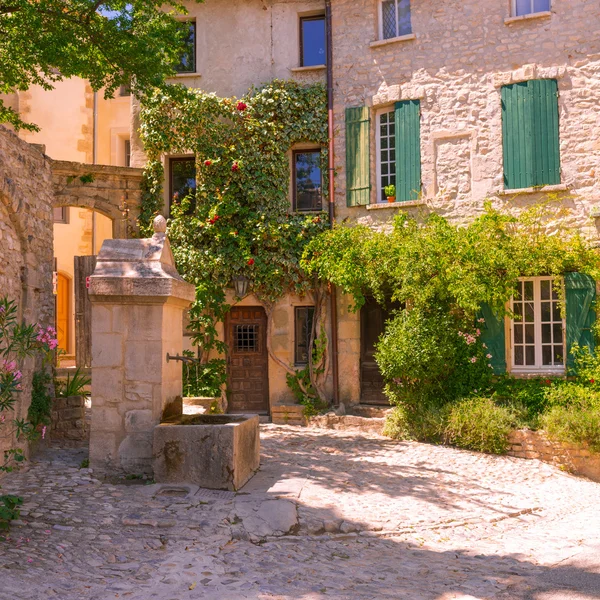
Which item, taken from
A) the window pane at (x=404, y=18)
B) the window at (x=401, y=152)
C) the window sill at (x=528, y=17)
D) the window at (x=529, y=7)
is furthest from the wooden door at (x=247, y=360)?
the window at (x=529, y=7)

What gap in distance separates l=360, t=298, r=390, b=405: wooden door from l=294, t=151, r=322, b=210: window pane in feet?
7.07

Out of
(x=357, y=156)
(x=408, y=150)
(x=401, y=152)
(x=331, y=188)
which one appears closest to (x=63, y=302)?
(x=331, y=188)

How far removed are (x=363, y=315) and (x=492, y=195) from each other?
2981 mm

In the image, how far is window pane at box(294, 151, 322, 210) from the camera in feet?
43.4

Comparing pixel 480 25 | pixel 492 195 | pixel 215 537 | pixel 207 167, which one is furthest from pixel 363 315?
pixel 215 537

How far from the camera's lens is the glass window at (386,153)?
12500 mm

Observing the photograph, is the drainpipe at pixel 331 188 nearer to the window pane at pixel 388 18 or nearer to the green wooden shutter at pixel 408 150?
the window pane at pixel 388 18

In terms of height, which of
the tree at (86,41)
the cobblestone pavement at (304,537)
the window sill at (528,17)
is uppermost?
the window sill at (528,17)

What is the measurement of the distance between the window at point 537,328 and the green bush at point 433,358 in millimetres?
603

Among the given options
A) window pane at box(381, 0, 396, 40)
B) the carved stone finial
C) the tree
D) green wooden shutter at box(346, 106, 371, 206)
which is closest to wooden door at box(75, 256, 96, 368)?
the tree

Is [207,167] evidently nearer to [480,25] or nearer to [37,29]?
[37,29]

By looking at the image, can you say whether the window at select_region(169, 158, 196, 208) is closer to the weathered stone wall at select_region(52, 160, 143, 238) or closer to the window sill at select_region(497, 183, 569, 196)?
the weathered stone wall at select_region(52, 160, 143, 238)

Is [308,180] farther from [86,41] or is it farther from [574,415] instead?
[574,415]

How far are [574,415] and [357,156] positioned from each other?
18.7 ft
